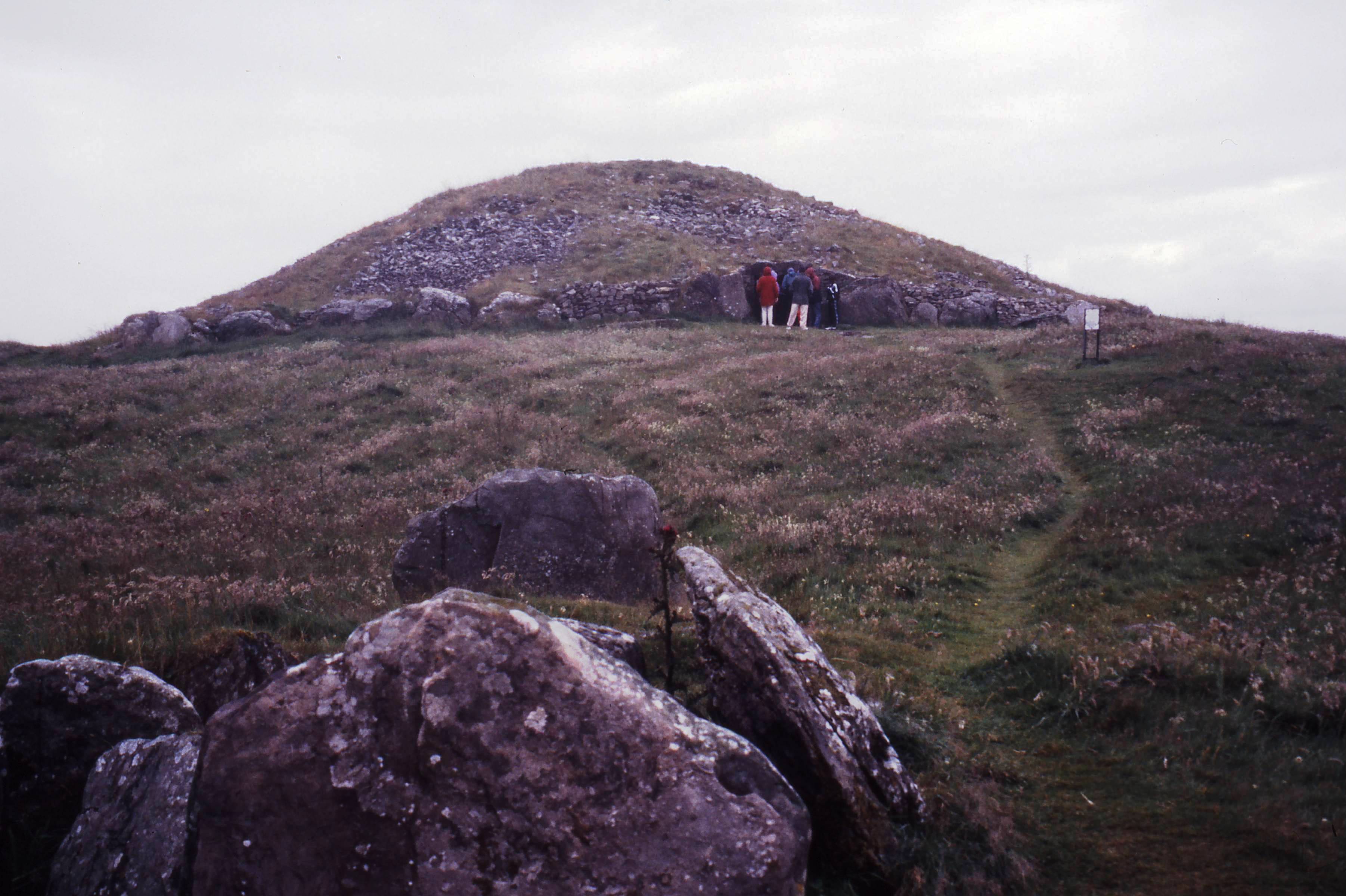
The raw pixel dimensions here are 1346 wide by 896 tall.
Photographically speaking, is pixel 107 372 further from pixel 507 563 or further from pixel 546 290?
pixel 507 563

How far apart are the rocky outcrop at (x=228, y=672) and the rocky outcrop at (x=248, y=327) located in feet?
114

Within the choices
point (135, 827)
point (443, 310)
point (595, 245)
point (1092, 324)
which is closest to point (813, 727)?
point (135, 827)

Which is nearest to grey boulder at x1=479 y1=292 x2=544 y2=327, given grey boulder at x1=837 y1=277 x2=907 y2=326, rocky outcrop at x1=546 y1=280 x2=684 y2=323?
rocky outcrop at x1=546 y1=280 x2=684 y2=323

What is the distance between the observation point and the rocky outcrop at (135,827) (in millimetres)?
3887

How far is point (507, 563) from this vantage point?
9664mm

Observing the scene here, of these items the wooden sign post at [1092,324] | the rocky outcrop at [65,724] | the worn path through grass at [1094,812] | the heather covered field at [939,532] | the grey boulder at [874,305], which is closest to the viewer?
the worn path through grass at [1094,812]

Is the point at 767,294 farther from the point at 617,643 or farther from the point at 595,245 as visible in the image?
the point at 617,643

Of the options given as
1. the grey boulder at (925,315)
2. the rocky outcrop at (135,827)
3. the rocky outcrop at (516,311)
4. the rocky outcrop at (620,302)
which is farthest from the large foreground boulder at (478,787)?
the grey boulder at (925,315)

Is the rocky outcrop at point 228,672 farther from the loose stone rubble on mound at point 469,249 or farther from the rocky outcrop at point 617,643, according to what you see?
the loose stone rubble on mound at point 469,249

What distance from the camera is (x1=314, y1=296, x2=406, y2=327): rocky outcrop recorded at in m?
37.5

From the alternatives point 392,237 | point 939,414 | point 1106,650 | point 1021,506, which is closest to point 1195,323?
point 939,414

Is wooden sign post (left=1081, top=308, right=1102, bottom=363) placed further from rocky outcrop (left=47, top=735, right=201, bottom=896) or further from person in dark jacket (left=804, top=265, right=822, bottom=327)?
rocky outcrop (left=47, top=735, right=201, bottom=896)

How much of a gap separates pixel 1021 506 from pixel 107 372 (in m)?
29.6

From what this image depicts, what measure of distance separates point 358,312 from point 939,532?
33.6 meters
